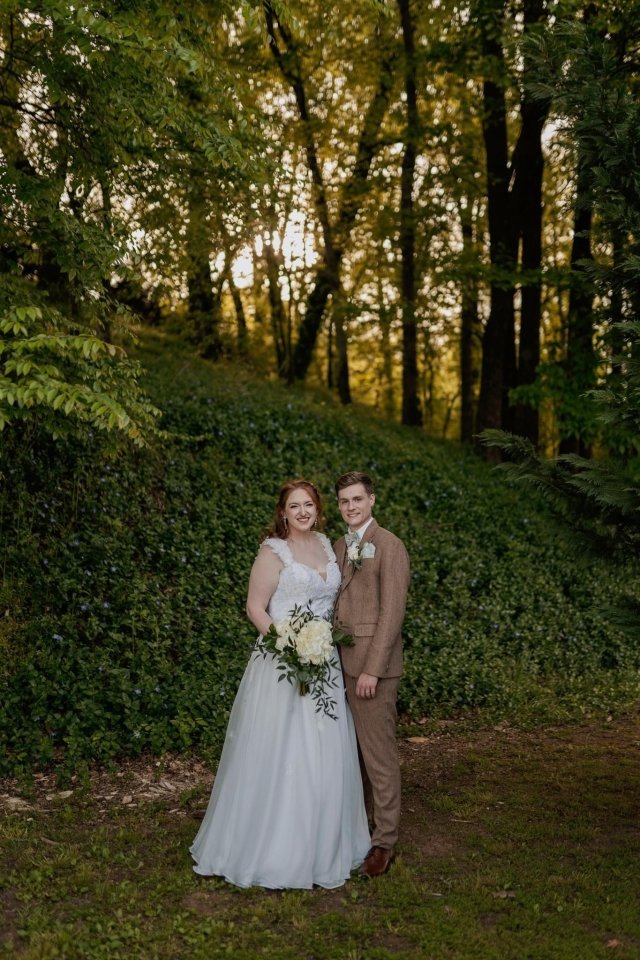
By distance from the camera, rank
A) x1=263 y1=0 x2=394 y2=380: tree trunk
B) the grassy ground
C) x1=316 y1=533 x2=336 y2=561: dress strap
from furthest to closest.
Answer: x1=263 y1=0 x2=394 y2=380: tree trunk, x1=316 y1=533 x2=336 y2=561: dress strap, the grassy ground

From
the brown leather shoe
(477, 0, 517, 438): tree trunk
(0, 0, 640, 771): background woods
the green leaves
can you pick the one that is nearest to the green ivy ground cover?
(0, 0, 640, 771): background woods

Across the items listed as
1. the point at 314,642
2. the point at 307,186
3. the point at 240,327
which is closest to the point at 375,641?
the point at 314,642

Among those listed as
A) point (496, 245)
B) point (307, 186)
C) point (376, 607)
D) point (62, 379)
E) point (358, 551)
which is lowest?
point (376, 607)

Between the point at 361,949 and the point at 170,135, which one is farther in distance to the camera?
the point at 170,135

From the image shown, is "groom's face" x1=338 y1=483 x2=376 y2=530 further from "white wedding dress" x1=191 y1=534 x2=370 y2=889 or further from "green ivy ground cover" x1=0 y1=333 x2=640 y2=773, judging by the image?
"green ivy ground cover" x1=0 y1=333 x2=640 y2=773

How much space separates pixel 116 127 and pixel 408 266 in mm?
11294

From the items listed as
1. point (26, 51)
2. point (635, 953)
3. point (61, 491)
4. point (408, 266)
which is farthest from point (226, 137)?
point (408, 266)

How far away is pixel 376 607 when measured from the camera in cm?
529

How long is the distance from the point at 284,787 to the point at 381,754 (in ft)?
1.99

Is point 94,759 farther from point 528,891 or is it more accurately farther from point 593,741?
point 593,741

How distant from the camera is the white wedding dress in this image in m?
5.02

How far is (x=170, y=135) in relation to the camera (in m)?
7.80

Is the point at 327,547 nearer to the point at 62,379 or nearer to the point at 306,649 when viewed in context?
the point at 306,649

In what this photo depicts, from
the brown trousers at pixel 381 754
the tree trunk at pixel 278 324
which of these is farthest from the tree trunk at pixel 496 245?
the brown trousers at pixel 381 754
